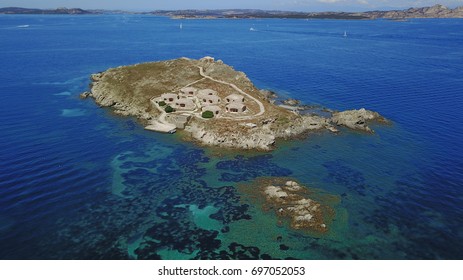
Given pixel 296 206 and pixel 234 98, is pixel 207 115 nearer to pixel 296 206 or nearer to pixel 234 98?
pixel 234 98

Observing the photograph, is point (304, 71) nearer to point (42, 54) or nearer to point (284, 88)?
point (284, 88)

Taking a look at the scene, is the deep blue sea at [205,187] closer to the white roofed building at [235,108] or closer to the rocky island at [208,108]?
the rocky island at [208,108]

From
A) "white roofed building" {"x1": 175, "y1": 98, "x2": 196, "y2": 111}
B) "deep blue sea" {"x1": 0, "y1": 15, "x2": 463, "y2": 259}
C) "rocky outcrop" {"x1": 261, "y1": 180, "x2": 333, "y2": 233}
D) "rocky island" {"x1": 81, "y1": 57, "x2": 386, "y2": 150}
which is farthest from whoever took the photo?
"white roofed building" {"x1": 175, "y1": 98, "x2": 196, "y2": 111}

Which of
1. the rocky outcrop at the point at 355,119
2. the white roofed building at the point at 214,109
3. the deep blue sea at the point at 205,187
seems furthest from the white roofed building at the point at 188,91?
the rocky outcrop at the point at 355,119

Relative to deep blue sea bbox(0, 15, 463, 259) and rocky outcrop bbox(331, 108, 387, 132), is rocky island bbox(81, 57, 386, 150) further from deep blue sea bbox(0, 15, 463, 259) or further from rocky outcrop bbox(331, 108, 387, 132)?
deep blue sea bbox(0, 15, 463, 259)

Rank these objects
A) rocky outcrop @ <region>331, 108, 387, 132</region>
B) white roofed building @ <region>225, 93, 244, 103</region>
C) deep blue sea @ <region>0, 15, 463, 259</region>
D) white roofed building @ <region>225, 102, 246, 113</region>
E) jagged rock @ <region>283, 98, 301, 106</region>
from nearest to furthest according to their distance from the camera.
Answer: deep blue sea @ <region>0, 15, 463, 259</region>
rocky outcrop @ <region>331, 108, 387, 132</region>
white roofed building @ <region>225, 102, 246, 113</region>
white roofed building @ <region>225, 93, 244, 103</region>
jagged rock @ <region>283, 98, 301, 106</region>

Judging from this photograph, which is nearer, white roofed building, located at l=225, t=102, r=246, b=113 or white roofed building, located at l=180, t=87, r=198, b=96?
white roofed building, located at l=225, t=102, r=246, b=113

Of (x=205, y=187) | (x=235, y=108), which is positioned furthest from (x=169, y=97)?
(x=205, y=187)

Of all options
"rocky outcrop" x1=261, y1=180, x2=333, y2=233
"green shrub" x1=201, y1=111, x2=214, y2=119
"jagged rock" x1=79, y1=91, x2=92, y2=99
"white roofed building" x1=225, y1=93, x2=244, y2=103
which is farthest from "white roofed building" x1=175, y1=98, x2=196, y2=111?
"rocky outcrop" x1=261, y1=180, x2=333, y2=233

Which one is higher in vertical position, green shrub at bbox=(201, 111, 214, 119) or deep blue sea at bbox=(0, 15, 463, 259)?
green shrub at bbox=(201, 111, 214, 119)

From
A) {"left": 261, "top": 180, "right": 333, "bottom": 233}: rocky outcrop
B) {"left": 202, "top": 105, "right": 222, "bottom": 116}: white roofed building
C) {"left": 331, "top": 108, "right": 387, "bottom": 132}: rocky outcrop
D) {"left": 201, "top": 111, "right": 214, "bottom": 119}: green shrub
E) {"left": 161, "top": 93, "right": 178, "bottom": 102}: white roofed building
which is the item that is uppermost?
{"left": 161, "top": 93, "right": 178, "bottom": 102}: white roofed building
